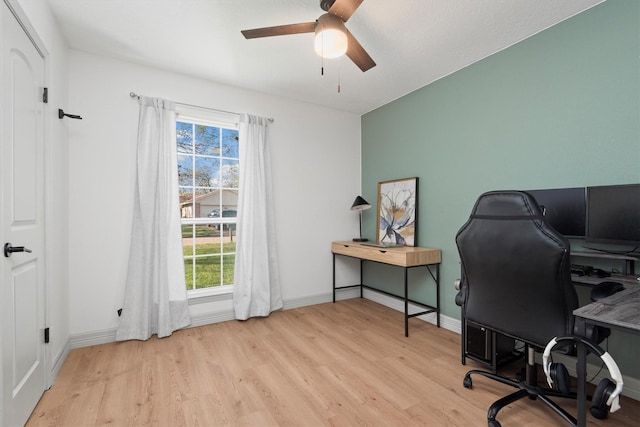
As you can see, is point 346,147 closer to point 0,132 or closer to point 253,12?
point 253,12

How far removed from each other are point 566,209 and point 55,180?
3.63m

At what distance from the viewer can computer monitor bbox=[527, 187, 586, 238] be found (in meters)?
1.94

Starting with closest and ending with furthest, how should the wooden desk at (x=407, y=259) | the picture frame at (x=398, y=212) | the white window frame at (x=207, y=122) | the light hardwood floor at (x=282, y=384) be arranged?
the light hardwood floor at (x=282, y=384), the wooden desk at (x=407, y=259), the white window frame at (x=207, y=122), the picture frame at (x=398, y=212)

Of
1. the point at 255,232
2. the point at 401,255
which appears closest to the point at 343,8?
the point at 401,255

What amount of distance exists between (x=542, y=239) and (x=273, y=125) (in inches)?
116

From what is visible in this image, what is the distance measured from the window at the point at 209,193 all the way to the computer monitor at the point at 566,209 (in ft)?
9.58

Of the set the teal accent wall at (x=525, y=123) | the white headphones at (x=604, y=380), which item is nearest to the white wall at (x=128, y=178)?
the teal accent wall at (x=525, y=123)

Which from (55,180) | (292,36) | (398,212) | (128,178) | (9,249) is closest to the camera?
(9,249)

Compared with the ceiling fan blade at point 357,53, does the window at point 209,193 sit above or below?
below

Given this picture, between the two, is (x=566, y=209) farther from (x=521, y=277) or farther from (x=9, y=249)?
(x=9, y=249)

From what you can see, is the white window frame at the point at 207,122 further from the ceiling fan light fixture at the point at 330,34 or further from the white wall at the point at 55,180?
the ceiling fan light fixture at the point at 330,34

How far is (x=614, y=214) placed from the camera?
1.76 meters

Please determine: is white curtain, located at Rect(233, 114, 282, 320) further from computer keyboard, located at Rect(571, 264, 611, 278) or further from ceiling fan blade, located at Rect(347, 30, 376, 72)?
computer keyboard, located at Rect(571, 264, 611, 278)

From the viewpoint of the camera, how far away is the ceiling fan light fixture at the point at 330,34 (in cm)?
174
